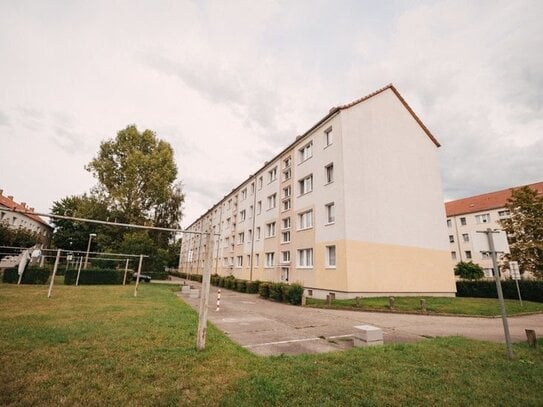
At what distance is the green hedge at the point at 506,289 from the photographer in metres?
23.9

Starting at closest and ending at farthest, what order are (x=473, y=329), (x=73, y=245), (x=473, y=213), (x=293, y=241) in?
(x=473, y=329) → (x=293, y=241) → (x=473, y=213) → (x=73, y=245)

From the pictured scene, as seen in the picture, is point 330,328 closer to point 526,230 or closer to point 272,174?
point 272,174

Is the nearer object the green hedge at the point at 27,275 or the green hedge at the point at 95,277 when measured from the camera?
the green hedge at the point at 27,275

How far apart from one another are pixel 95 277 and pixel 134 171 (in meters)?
11.9

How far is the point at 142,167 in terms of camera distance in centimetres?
3203

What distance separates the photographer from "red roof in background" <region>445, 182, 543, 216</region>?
44072mm

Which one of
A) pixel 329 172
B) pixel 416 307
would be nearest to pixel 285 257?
pixel 329 172

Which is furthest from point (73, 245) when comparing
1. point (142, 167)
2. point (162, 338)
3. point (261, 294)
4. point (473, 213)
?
point (473, 213)

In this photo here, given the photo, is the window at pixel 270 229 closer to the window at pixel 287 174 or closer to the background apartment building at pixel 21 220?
the window at pixel 287 174

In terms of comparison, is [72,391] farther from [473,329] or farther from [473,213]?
[473,213]

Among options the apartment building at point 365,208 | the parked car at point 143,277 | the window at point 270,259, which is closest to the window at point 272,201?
the apartment building at point 365,208

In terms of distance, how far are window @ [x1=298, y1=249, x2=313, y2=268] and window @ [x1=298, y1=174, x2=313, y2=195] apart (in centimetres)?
510

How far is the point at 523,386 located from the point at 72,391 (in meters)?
7.51

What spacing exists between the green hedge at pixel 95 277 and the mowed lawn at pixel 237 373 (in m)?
21.1
